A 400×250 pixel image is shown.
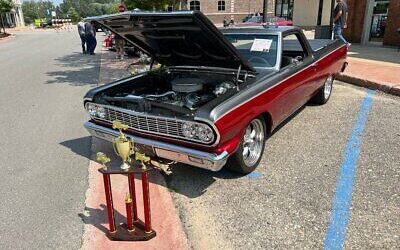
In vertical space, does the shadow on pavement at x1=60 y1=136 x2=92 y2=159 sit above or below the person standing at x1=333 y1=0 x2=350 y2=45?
below

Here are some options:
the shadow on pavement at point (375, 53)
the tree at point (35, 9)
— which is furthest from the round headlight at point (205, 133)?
the tree at point (35, 9)

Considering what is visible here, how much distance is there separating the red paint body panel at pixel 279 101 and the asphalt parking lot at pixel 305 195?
0.54m

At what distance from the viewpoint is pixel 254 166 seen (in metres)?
4.36

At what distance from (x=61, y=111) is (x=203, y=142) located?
466cm

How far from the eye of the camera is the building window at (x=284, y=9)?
1348 inches

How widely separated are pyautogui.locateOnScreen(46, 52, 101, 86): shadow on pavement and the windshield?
20.4 feet

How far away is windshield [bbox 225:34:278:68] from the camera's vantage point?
4.87 m

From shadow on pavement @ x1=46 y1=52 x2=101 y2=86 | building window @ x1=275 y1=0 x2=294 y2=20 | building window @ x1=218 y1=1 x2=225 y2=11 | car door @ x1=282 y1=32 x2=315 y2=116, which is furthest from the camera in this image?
building window @ x1=218 y1=1 x2=225 y2=11

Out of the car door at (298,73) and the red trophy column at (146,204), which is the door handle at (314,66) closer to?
the car door at (298,73)

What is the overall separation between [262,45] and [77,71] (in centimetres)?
909

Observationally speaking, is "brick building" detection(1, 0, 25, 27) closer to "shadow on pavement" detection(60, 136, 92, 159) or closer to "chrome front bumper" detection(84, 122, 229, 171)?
"shadow on pavement" detection(60, 136, 92, 159)

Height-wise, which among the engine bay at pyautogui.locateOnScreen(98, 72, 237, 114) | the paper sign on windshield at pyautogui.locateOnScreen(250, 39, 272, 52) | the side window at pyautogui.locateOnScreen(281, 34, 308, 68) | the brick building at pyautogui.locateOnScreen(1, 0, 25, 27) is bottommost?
the brick building at pyautogui.locateOnScreen(1, 0, 25, 27)

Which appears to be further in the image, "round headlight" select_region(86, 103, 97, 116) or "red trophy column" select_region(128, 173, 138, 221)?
"round headlight" select_region(86, 103, 97, 116)

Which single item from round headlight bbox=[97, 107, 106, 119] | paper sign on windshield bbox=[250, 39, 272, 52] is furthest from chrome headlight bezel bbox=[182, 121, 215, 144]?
paper sign on windshield bbox=[250, 39, 272, 52]
